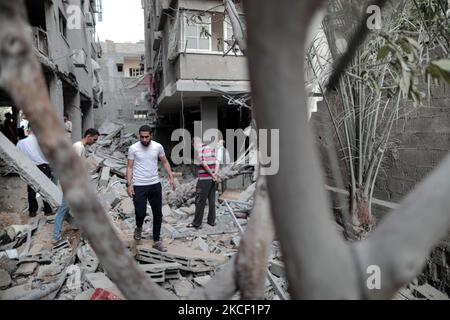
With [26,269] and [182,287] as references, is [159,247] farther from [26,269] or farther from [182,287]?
[26,269]

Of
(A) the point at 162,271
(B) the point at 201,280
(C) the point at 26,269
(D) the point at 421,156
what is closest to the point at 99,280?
(A) the point at 162,271

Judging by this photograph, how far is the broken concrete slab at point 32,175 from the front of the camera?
5730mm

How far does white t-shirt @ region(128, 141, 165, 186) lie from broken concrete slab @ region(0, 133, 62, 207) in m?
1.66

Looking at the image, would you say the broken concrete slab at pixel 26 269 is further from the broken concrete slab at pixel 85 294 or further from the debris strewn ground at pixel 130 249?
the broken concrete slab at pixel 85 294

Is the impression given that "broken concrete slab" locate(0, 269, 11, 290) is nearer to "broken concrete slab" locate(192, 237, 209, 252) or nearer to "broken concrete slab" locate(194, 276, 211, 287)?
"broken concrete slab" locate(194, 276, 211, 287)

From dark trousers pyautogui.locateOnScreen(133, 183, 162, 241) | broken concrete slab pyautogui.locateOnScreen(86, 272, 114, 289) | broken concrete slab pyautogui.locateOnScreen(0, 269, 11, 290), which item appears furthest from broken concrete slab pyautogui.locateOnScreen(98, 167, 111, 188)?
broken concrete slab pyautogui.locateOnScreen(86, 272, 114, 289)

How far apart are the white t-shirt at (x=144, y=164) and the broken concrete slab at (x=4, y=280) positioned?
1828 millimetres

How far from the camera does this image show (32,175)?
580 centimetres

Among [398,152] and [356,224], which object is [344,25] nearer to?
[398,152]

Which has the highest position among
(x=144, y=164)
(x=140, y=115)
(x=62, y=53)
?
(x=62, y=53)

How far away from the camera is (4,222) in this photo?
6352 mm

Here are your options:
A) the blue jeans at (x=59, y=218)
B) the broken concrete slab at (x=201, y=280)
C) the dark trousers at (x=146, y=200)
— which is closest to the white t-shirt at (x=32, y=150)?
the blue jeans at (x=59, y=218)

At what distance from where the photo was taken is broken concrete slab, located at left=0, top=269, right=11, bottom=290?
4059 millimetres

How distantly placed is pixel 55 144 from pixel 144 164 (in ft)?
12.5
